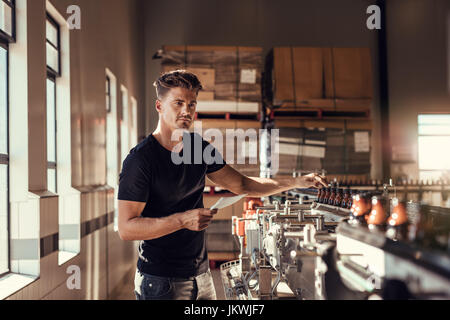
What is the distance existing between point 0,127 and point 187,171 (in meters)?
1.46

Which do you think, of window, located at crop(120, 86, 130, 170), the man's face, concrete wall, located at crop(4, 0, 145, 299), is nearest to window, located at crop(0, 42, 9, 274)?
concrete wall, located at crop(4, 0, 145, 299)

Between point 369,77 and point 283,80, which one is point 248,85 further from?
point 369,77

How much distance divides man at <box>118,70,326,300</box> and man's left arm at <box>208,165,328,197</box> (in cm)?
29

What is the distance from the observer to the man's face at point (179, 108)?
6.48ft

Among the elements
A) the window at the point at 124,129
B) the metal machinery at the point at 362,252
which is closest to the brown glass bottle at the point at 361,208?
the metal machinery at the point at 362,252

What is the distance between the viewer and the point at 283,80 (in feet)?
20.3

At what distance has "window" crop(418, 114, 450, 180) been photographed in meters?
8.63

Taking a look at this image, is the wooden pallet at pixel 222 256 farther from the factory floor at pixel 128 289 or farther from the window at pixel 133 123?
the window at pixel 133 123

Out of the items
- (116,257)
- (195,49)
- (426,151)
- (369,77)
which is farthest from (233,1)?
(116,257)

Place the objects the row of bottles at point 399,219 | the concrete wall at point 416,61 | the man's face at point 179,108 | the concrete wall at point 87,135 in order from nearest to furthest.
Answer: the row of bottles at point 399,219 → the man's face at point 179,108 → the concrete wall at point 87,135 → the concrete wall at point 416,61

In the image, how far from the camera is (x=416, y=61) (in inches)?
343

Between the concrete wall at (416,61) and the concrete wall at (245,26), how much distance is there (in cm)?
67

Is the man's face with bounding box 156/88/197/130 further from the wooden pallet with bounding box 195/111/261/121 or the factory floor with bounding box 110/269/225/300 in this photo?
the wooden pallet with bounding box 195/111/261/121

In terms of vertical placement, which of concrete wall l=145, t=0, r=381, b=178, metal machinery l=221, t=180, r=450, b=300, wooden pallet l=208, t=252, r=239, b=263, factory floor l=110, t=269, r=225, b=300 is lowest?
factory floor l=110, t=269, r=225, b=300
